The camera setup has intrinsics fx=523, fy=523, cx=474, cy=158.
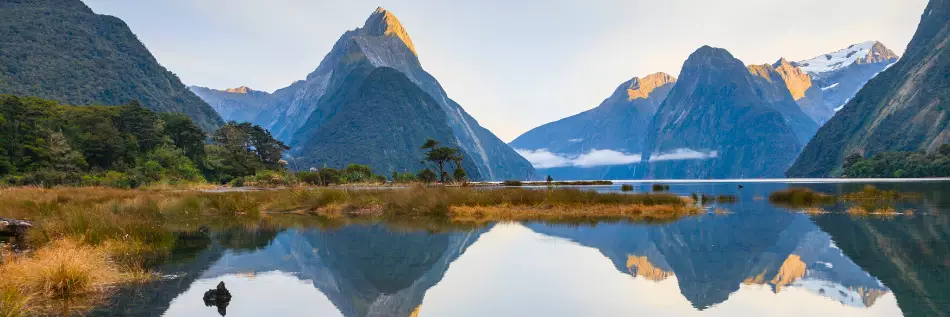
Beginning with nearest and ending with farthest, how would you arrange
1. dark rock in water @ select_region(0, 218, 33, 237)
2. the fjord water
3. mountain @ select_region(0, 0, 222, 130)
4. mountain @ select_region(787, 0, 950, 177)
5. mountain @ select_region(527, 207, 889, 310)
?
the fjord water, mountain @ select_region(527, 207, 889, 310), dark rock in water @ select_region(0, 218, 33, 237), mountain @ select_region(0, 0, 222, 130), mountain @ select_region(787, 0, 950, 177)

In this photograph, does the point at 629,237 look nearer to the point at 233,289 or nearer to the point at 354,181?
the point at 233,289

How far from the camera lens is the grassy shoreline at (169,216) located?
10422 mm

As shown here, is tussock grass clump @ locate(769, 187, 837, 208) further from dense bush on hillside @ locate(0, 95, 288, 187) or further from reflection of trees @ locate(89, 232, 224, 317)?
dense bush on hillside @ locate(0, 95, 288, 187)

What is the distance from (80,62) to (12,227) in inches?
6554

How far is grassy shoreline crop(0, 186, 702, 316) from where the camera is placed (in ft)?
34.2

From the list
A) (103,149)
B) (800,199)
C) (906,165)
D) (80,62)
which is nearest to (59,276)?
(800,199)

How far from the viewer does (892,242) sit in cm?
1750

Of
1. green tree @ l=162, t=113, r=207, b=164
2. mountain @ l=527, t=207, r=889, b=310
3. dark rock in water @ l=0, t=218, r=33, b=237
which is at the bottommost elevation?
mountain @ l=527, t=207, r=889, b=310

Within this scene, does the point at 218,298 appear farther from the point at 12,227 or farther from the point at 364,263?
the point at 12,227

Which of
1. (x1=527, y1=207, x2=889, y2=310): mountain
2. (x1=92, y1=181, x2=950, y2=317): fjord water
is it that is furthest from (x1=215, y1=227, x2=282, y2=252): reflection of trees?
(x1=527, y1=207, x2=889, y2=310): mountain

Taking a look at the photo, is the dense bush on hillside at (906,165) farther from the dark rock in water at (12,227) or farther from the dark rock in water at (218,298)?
the dark rock in water at (12,227)

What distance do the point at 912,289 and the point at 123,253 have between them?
65.4 ft

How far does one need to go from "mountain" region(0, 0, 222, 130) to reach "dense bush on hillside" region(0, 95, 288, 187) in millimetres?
64342

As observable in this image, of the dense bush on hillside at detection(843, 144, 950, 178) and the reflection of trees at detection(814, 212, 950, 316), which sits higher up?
the dense bush on hillside at detection(843, 144, 950, 178)
